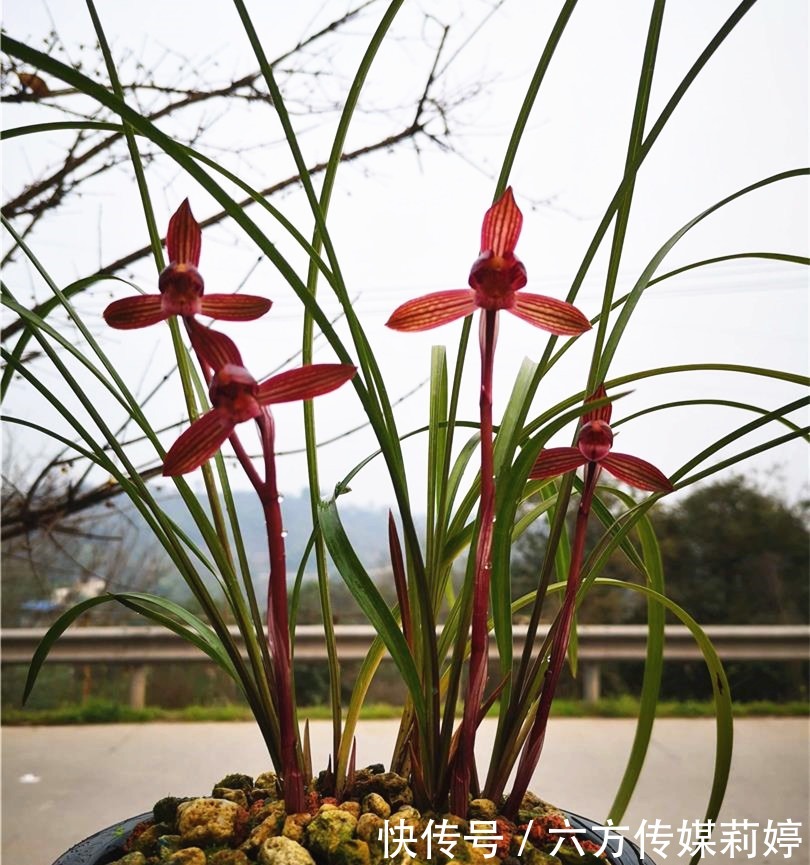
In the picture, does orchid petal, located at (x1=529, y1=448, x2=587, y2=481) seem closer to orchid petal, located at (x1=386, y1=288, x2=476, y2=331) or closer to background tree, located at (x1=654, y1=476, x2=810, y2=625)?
orchid petal, located at (x1=386, y1=288, x2=476, y2=331)

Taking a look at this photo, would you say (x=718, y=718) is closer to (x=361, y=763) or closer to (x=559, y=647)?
(x=559, y=647)

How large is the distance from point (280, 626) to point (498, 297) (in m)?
0.23

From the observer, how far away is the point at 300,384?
1.34ft

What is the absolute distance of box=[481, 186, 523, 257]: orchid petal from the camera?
43 centimetres

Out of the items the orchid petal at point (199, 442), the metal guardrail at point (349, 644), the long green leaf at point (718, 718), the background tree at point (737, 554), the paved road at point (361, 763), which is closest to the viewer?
the orchid petal at point (199, 442)

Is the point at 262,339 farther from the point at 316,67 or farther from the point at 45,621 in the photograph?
the point at 45,621

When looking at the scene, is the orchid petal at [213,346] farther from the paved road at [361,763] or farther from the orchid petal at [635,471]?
the paved road at [361,763]

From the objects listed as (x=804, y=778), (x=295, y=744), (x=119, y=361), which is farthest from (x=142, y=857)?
(x=804, y=778)

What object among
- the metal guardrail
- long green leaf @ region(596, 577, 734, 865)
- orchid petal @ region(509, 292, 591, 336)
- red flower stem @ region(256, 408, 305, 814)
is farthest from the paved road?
orchid petal @ region(509, 292, 591, 336)

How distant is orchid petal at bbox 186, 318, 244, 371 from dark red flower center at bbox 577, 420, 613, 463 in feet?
Answer: 0.66

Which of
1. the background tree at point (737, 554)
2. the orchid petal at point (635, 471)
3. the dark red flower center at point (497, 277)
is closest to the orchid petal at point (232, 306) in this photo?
the dark red flower center at point (497, 277)

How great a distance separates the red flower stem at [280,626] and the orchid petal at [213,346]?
1.3 inches

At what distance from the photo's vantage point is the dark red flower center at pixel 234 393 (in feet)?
1.30

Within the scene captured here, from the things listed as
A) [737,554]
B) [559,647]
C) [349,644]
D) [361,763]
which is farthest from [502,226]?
[737,554]
